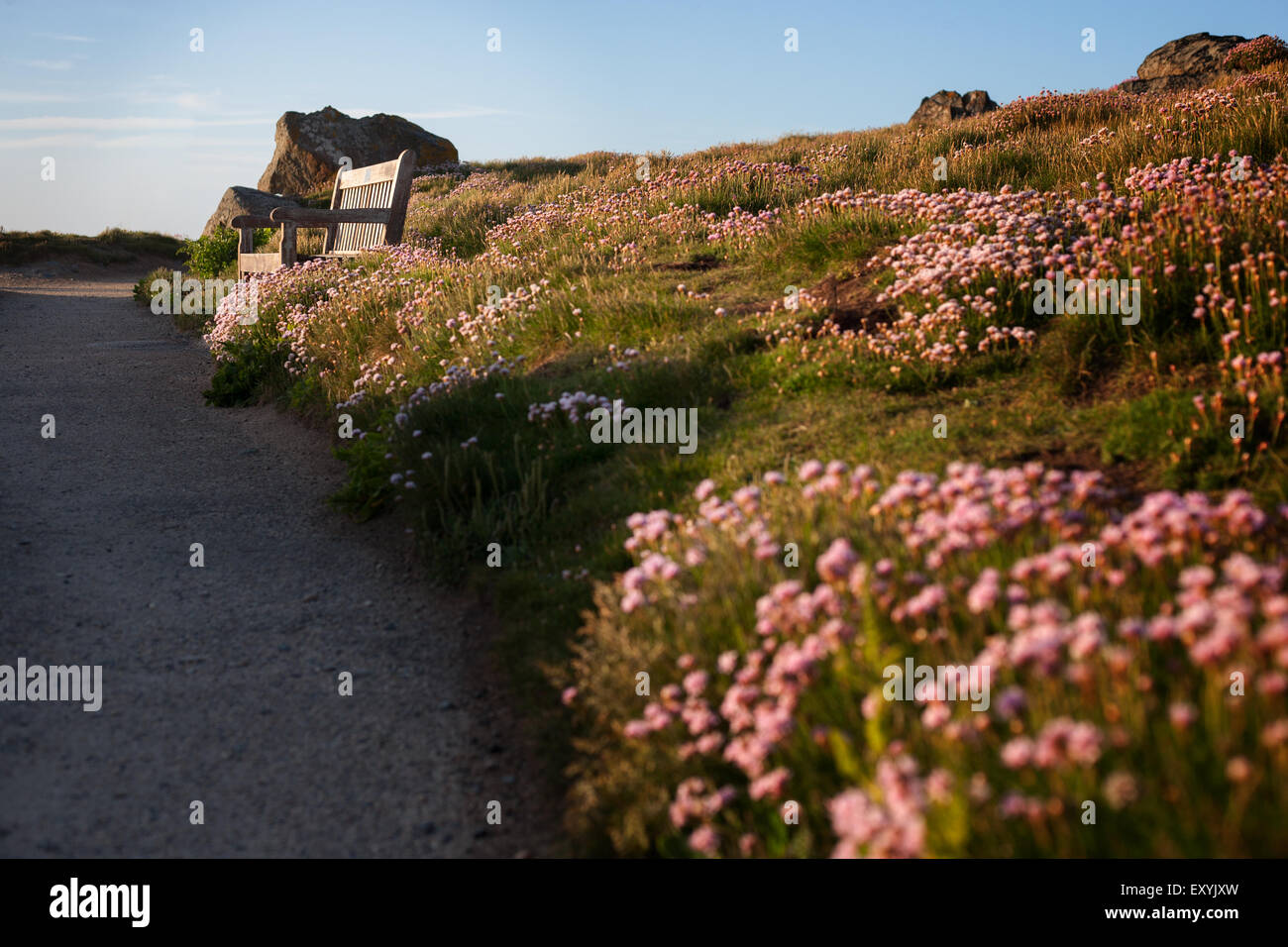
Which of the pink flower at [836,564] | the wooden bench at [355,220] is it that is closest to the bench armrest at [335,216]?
the wooden bench at [355,220]

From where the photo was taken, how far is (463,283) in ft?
32.3

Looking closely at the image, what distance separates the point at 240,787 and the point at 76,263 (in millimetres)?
29277

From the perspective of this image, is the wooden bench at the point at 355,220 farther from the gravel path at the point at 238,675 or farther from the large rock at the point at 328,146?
the large rock at the point at 328,146

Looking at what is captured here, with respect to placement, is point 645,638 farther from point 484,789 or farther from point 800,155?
point 800,155

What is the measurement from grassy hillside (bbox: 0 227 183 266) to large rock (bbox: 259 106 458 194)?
429cm

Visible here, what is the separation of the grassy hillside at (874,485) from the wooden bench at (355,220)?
8.94 feet

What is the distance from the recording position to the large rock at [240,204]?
82.4ft

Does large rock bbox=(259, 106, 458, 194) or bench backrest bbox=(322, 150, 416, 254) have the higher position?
large rock bbox=(259, 106, 458, 194)

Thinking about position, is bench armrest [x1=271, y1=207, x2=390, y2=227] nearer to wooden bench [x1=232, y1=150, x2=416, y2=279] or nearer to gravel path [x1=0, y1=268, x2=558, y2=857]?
wooden bench [x1=232, y1=150, x2=416, y2=279]


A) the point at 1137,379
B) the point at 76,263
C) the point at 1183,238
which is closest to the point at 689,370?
the point at 1137,379

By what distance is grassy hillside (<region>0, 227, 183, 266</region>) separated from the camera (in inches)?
1043

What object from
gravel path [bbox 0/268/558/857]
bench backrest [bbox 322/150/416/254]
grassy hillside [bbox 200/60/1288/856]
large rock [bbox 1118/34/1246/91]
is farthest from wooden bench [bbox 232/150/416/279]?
large rock [bbox 1118/34/1246/91]

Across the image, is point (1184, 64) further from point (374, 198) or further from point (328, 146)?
point (328, 146)

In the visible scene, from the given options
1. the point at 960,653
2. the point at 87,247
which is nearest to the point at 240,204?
the point at 87,247
